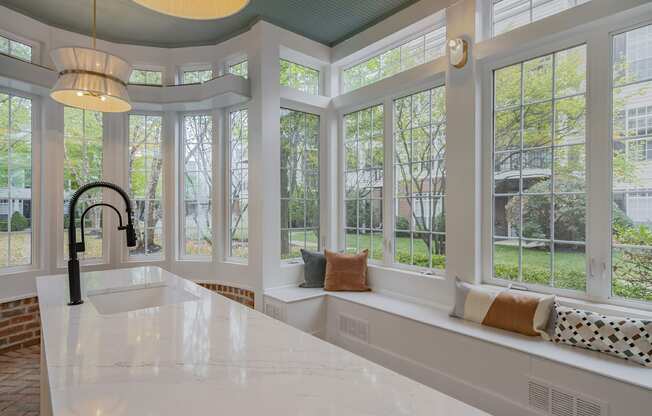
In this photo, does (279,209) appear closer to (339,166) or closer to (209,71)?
(339,166)

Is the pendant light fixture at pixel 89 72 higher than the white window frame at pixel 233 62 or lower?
lower

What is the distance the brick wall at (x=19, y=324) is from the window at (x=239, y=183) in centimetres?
185

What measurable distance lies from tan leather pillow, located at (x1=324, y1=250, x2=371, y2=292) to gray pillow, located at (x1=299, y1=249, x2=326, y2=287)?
89 mm

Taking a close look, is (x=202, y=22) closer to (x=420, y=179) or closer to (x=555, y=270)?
(x=420, y=179)

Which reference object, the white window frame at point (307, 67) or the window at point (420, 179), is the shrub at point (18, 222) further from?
the window at point (420, 179)

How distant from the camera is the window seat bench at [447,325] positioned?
171cm

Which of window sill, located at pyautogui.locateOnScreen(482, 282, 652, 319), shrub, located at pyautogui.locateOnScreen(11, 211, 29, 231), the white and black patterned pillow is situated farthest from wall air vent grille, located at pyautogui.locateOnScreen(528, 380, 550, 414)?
shrub, located at pyautogui.locateOnScreen(11, 211, 29, 231)

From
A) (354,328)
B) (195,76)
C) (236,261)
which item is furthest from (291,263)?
(195,76)

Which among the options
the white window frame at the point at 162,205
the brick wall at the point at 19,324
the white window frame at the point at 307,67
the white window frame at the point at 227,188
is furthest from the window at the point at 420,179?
the brick wall at the point at 19,324

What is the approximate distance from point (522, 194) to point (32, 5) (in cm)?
446

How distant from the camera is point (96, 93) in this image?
1.64 meters

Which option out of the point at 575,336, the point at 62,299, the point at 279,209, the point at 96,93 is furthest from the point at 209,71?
the point at 575,336

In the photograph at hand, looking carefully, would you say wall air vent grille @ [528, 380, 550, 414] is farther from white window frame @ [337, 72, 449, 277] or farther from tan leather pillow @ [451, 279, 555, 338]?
white window frame @ [337, 72, 449, 277]

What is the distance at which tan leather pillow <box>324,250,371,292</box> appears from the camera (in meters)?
3.36
